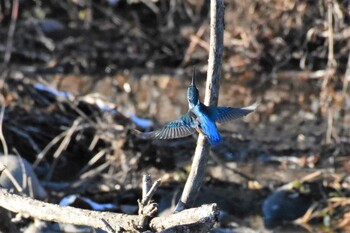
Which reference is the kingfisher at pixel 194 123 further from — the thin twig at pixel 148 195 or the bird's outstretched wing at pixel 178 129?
the thin twig at pixel 148 195

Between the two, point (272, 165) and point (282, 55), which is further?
point (282, 55)

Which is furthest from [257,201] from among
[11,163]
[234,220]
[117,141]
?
[11,163]

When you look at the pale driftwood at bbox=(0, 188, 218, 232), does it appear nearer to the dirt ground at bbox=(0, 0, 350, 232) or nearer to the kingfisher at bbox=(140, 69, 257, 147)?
the kingfisher at bbox=(140, 69, 257, 147)

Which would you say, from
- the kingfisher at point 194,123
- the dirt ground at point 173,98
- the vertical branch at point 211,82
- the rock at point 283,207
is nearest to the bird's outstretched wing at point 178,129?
the kingfisher at point 194,123

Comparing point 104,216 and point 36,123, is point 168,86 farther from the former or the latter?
point 104,216

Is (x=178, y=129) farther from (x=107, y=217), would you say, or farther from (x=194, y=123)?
(x=107, y=217)
